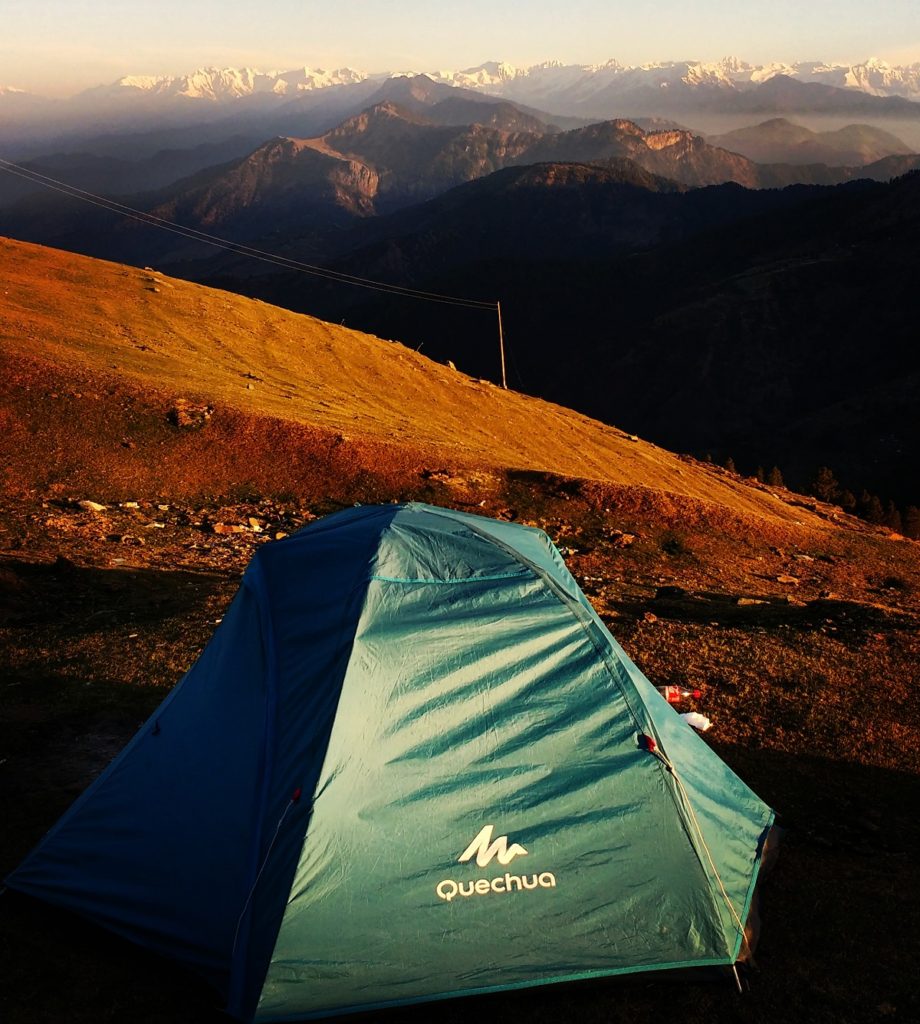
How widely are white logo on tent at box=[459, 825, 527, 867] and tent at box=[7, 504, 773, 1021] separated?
0.06 ft

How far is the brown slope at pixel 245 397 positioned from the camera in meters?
26.3

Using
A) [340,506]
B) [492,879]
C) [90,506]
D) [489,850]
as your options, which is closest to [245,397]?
[340,506]

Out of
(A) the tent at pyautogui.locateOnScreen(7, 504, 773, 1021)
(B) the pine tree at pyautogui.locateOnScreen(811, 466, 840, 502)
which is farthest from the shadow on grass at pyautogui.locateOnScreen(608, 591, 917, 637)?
(B) the pine tree at pyautogui.locateOnScreen(811, 466, 840, 502)

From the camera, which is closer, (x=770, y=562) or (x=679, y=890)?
(x=679, y=890)

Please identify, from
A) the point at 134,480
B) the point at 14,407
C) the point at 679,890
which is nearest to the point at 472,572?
the point at 679,890

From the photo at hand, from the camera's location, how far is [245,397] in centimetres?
3181

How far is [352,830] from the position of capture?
22.5ft

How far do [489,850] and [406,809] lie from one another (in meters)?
0.75

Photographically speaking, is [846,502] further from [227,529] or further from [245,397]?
[227,529]

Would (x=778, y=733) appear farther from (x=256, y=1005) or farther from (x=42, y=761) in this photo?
(x=42, y=761)

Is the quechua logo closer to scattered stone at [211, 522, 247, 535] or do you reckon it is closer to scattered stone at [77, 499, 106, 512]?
scattered stone at [211, 522, 247, 535]

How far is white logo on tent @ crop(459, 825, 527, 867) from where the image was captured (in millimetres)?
7004

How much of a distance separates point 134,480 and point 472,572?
60.7 ft

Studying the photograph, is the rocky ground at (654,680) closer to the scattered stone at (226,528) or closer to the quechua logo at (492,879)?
the scattered stone at (226,528)
